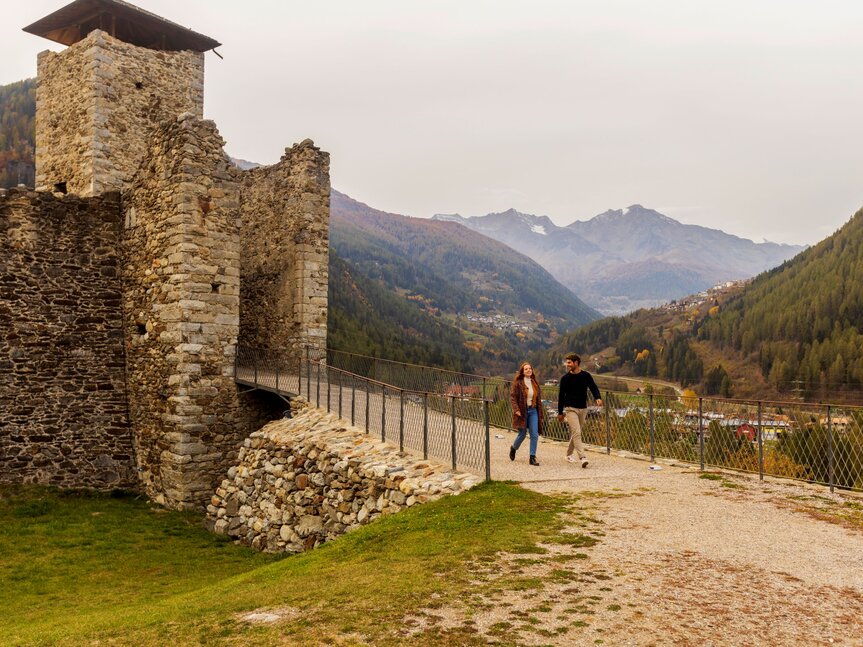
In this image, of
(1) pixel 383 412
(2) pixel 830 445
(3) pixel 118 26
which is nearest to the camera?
(2) pixel 830 445

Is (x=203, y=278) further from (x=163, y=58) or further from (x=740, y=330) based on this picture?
(x=740, y=330)

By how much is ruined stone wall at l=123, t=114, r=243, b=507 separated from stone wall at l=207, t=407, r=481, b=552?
1.47 metres

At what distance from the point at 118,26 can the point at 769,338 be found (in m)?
110

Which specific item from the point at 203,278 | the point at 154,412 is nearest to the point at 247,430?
the point at 154,412

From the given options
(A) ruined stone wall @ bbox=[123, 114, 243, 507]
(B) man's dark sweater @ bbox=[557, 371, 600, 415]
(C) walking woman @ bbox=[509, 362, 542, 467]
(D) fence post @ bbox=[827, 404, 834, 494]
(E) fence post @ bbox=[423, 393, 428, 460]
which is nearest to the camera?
(D) fence post @ bbox=[827, 404, 834, 494]

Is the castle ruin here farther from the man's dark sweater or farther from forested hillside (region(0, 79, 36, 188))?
forested hillside (region(0, 79, 36, 188))

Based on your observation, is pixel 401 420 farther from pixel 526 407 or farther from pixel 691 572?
pixel 691 572

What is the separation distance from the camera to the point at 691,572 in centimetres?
670

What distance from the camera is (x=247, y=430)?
17266mm

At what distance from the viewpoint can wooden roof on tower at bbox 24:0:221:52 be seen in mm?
22922

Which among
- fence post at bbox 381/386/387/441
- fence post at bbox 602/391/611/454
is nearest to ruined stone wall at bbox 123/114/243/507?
fence post at bbox 381/386/387/441

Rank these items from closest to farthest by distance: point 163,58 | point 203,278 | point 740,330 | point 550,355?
point 203,278 → point 163,58 → point 740,330 → point 550,355

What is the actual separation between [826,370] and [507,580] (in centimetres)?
10277

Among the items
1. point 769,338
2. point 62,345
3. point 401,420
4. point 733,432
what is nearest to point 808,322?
point 769,338
